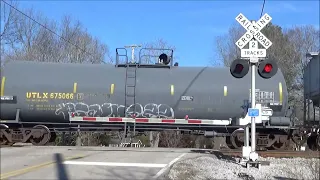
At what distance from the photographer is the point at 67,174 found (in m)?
9.61

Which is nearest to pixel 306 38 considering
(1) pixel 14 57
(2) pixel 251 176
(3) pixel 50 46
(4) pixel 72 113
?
(3) pixel 50 46

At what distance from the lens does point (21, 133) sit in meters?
17.0

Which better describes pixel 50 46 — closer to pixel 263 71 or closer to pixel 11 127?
pixel 11 127

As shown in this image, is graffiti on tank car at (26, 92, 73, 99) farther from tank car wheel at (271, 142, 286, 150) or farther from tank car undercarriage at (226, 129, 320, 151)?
tank car wheel at (271, 142, 286, 150)

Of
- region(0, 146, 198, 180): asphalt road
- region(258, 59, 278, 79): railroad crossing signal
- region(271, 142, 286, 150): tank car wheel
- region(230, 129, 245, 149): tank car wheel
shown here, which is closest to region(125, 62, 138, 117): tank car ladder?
region(0, 146, 198, 180): asphalt road

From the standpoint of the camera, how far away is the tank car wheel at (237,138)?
16672mm

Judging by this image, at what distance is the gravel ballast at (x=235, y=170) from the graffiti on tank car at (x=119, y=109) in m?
4.28

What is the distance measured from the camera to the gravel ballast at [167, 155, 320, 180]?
980cm

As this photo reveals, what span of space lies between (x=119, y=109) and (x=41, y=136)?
3382mm

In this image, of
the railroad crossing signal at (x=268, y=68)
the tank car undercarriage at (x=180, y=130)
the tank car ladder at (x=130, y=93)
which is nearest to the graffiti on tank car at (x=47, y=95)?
the tank car undercarriage at (x=180, y=130)

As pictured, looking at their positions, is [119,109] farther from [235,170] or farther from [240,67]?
[235,170]

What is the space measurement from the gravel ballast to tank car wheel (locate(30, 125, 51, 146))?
693cm

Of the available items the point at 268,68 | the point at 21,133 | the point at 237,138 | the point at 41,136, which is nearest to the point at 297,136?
the point at 237,138

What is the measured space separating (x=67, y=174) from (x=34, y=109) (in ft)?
26.1
